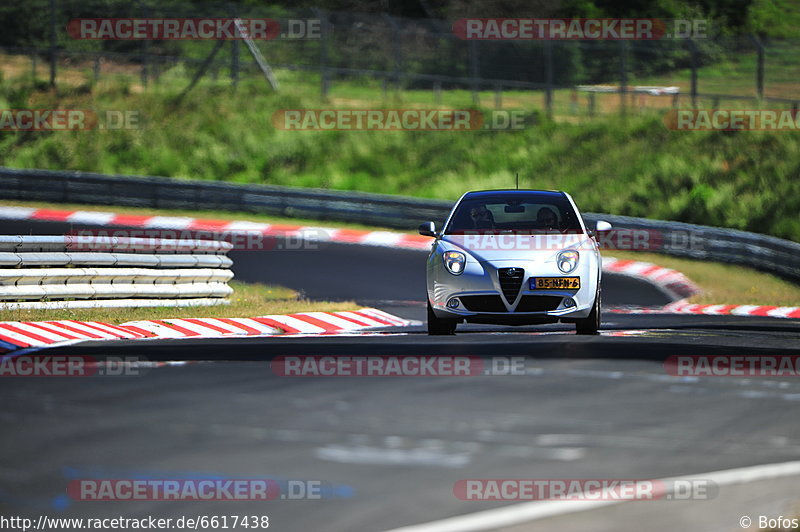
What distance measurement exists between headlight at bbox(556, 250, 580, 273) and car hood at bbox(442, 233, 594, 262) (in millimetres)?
71

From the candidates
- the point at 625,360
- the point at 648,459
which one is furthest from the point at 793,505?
the point at 625,360

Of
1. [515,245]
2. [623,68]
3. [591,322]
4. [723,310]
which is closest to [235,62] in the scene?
[623,68]

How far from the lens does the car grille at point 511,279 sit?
11.4 m

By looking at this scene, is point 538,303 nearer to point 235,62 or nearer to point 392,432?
point 392,432

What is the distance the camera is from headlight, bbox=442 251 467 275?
1155 centimetres

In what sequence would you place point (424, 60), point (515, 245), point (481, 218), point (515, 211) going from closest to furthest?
1. point (515, 245)
2. point (515, 211)
3. point (481, 218)
4. point (424, 60)

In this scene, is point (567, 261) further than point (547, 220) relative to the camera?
No

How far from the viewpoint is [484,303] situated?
1152 cm

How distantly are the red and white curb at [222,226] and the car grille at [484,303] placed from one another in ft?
43.5

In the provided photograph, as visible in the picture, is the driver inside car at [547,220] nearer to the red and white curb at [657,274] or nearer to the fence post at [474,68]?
the red and white curb at [657,274]

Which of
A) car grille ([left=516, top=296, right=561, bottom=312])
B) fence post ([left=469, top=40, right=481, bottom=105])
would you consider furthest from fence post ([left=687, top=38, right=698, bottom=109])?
car grille ([left=516, top=296, right=561, bottom=312])

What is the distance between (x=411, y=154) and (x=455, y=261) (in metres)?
25.1

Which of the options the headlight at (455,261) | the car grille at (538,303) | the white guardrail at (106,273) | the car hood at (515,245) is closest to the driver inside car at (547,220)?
the car hood at (515,245)

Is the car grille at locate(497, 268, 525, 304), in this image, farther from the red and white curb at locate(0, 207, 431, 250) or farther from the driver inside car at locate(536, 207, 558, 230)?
the red and white curb at locate(0, 207, 431, 250)
